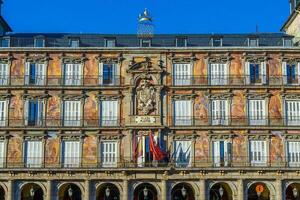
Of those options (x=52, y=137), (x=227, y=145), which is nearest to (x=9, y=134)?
(x=52, y=137)

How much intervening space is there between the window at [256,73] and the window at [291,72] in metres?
1.89

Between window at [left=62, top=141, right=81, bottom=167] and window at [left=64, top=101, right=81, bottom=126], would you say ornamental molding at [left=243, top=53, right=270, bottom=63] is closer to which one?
window at [left=64, top=101, right=81, bottom=126]

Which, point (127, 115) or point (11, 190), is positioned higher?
point (127, 115)

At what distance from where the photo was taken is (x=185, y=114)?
6000 cm

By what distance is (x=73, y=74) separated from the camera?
60.9 meters

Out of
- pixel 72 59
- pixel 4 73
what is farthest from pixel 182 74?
pixel 4 73

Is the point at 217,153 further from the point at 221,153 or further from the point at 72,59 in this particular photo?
the point at 72,59

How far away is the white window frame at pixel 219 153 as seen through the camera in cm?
5831

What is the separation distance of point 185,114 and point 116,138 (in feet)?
23.3

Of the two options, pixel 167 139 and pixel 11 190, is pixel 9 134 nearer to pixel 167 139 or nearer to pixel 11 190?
pixel 11 190

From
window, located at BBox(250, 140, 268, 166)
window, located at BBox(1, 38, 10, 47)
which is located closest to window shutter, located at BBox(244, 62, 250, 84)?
window, located at BBox(250, 140, 268, 166)

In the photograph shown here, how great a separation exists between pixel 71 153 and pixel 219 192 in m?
14.7

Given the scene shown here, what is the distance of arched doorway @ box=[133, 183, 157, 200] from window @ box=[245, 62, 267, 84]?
1405cm

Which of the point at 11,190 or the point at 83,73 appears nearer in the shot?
the point at 11,190
